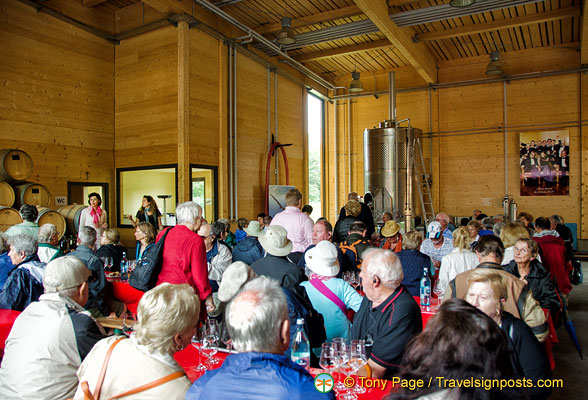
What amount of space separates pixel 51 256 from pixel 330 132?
40.3 ft

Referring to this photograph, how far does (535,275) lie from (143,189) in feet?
32.8

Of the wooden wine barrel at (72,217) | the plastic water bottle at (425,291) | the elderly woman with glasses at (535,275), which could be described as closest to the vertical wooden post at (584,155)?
the elderly woman with glasses at (535,275)

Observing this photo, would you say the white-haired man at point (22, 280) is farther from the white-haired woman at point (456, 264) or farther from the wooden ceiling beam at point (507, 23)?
the wooden ceiling beam at point (507, 23)

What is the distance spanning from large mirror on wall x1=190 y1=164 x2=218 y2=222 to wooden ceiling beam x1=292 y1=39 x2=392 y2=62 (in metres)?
4.84

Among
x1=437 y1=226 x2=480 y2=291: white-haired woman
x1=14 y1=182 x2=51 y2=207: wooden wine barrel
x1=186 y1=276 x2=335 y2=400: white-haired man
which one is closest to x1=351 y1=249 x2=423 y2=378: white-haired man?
x1=186 y1=276 x2=335 y2=400: white-haired man

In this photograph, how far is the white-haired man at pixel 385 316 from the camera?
2.58m

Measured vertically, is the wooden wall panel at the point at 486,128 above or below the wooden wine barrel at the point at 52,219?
above

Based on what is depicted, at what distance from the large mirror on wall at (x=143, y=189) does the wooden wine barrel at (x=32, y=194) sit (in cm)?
207

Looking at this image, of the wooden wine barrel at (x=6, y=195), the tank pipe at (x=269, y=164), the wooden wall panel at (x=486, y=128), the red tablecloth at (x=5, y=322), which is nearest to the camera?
the red tablecloth at (x=5, y=322)

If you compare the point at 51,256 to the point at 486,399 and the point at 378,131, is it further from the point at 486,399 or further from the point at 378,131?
the point at 378,131

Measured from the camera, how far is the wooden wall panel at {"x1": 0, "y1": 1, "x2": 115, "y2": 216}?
8289 mm

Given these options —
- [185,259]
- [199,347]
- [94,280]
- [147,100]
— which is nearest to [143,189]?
[147,100]

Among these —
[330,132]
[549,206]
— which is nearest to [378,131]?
[330,132]

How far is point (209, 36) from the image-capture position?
9773 mm
